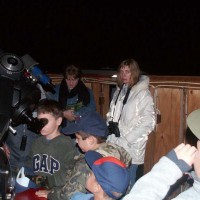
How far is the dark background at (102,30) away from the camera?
31.6m

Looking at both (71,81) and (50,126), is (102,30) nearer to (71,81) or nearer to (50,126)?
(71,81)

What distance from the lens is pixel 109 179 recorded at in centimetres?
210

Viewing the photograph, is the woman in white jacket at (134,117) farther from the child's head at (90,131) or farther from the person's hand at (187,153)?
the person's hand at (187,153)

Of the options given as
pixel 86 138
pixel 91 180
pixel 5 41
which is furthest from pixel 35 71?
pixel 5 41

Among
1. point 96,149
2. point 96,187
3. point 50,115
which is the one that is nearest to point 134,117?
point 50,115

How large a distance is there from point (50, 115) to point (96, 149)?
3.07 ft

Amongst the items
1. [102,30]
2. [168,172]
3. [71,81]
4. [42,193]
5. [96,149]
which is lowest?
[42,193]

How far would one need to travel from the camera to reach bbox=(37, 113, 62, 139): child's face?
11.2 feet

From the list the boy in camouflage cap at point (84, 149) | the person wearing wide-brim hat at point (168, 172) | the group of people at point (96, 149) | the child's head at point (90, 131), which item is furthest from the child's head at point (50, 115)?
the person wearing wide-brim hat at point (168, 172)

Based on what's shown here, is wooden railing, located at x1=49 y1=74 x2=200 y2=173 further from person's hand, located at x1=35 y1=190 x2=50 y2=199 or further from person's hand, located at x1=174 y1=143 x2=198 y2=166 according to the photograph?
person's hand, located at x1=174 y1=143 x2=198 y2=166

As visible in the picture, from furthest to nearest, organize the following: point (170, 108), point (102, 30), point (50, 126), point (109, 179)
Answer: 1. point (102, 30)
2. point (170, 108)
3. point (50, 126)
4. point (109, 179)

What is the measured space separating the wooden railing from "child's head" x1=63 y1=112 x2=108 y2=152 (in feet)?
5.53

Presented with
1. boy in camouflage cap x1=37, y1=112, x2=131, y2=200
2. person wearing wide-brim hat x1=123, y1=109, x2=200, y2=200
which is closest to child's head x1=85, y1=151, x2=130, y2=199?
boy in camouflage cap x1=37, y1=112, x2=131, y2=200

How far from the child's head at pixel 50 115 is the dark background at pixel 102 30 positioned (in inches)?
1014
